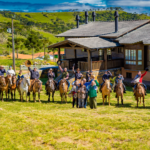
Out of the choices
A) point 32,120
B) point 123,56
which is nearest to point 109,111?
point 32,120

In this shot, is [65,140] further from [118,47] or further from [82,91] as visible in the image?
[118,47]

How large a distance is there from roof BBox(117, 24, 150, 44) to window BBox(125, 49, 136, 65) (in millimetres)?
1320

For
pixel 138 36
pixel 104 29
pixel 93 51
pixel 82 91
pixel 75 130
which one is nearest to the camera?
pixel 75 130

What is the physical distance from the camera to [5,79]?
62.5ft

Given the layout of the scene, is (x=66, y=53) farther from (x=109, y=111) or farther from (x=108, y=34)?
(x=109, y=111)

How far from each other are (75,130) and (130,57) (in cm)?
1863

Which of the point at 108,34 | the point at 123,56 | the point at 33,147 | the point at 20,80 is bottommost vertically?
the point at 33,147

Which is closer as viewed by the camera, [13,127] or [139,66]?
[13,127]

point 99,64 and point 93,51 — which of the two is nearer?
point 93,51

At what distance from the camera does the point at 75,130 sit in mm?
12016

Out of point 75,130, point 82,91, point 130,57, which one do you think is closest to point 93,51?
point 130,57

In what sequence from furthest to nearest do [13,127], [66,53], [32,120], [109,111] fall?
[66,53] < [109,111] < [32,120] < [13,127]

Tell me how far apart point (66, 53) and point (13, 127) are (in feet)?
83.7

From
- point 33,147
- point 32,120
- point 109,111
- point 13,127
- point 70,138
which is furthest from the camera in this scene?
point 109,111
